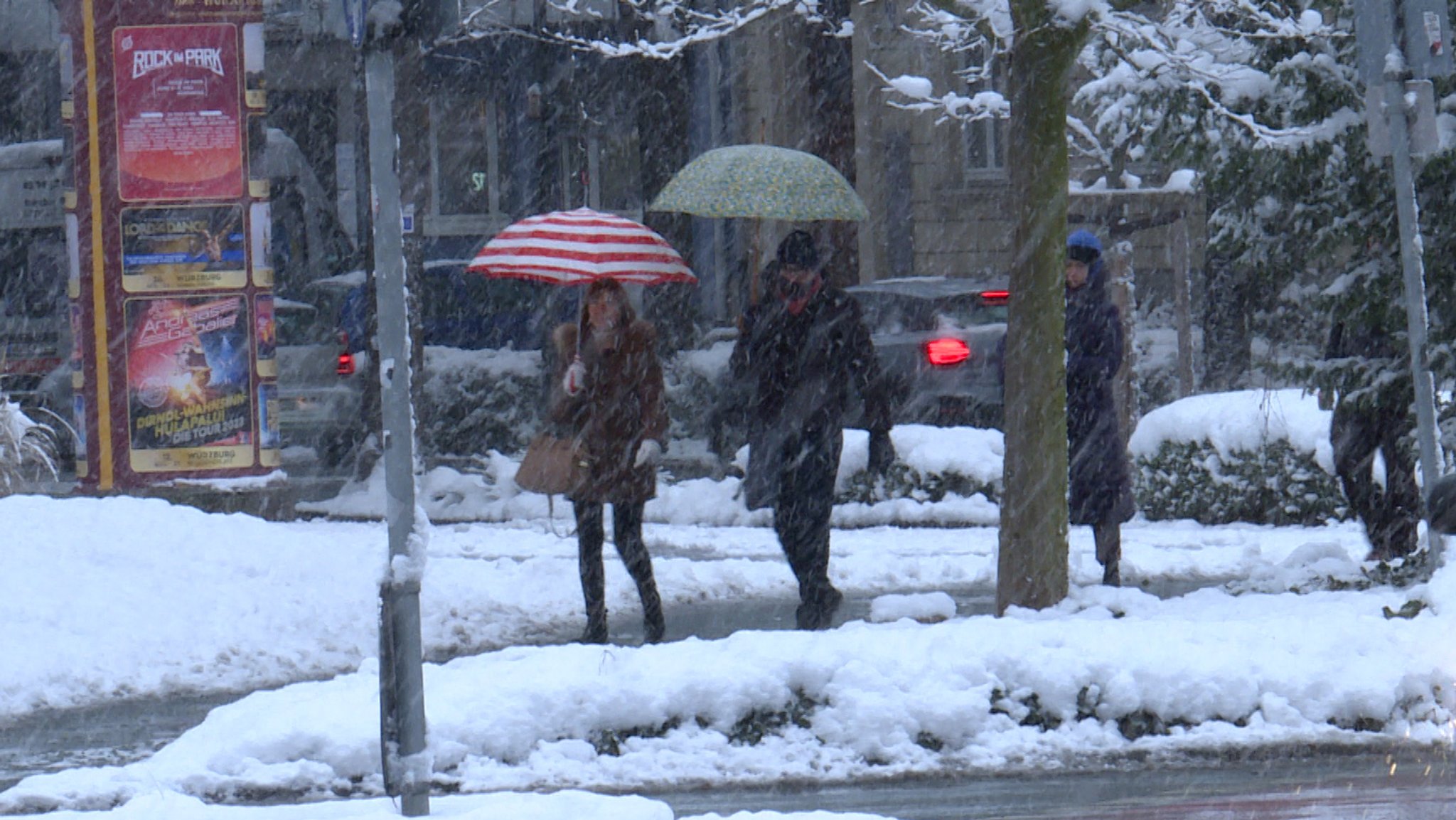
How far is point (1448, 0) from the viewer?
8.99 meters

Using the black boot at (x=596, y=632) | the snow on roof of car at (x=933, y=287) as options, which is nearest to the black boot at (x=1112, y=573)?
the black boot at (x=596, y=632)

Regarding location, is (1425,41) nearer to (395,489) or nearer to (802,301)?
(802,301)

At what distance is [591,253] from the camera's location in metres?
10.4

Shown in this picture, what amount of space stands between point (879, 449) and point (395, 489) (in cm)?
418

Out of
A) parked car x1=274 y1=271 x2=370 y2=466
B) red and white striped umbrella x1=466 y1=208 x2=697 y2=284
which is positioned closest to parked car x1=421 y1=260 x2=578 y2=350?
parked car x1=274 y1=271 x2=370 y2=466

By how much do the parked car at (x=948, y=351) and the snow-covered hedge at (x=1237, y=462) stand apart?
149cm

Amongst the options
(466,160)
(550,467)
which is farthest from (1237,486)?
(466,160)

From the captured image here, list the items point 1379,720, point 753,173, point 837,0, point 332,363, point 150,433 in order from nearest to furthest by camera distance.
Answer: point 1379,720 < point 753,173 < point 150,433 < point 332,363 < point 837,0

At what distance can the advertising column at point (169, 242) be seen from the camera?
12375mm

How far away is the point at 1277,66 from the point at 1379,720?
12.8 ft

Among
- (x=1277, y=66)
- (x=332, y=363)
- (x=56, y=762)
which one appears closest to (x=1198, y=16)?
(x=1277, y=66)

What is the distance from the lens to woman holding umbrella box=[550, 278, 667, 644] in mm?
8766

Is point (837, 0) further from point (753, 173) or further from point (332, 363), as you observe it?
point (753, 173)

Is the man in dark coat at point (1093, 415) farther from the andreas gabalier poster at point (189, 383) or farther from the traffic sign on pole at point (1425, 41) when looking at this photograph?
the andreas gabalier poster at point (189, 383)
